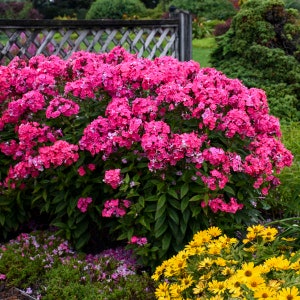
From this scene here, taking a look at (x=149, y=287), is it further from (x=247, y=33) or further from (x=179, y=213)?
(x=247, y=33)

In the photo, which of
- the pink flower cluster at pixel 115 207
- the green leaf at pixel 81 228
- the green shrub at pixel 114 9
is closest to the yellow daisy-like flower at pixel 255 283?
the pink flower cluster at pixel 115 207

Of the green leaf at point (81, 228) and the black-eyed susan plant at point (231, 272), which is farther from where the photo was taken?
the green leaf at point (81, 228)

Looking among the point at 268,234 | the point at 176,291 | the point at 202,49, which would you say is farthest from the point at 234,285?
the point at 202,49

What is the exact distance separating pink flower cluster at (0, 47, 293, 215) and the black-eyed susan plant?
64 centimetres

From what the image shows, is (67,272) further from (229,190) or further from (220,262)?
(220,262)

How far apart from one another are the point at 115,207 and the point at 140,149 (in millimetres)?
403

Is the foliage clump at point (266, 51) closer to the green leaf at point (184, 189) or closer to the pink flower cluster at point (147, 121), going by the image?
the pink flower cluster at point (147, 121)

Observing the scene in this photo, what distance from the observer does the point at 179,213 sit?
3750 mm

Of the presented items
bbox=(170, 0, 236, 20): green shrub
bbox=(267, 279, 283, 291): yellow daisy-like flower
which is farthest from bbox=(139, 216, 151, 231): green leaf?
bbox=(170, 0, 236, 20): green shrub

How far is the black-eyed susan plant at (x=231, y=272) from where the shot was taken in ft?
7.82

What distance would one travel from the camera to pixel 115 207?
3.75 meters

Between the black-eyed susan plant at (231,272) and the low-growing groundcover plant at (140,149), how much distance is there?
0.63 metres

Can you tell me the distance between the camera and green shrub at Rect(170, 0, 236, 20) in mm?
22750

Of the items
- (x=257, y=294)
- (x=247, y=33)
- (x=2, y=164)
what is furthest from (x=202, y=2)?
(x=257, y=294)
